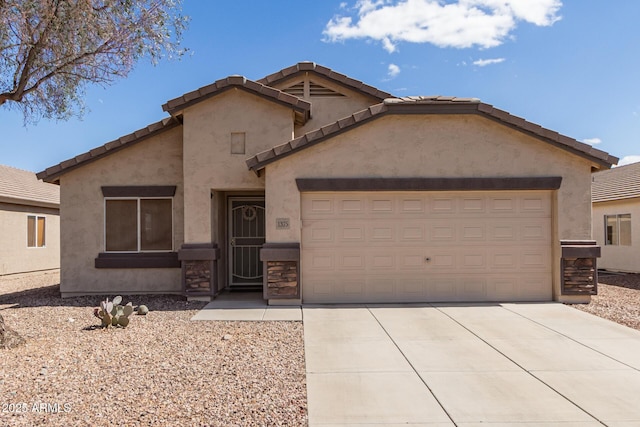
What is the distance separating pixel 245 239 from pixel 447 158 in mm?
5692

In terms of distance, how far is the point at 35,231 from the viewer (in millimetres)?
17625

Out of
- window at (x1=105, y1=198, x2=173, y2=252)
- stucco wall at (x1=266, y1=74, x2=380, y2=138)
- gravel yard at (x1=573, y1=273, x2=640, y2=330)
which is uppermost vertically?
stucco wall at (x1=266, y1=74, x2=380, y2=138)

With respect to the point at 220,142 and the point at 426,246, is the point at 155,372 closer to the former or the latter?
the point at 220,142

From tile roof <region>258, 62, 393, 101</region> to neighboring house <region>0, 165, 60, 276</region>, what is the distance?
1087 centimetres

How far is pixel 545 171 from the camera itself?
9.62 m

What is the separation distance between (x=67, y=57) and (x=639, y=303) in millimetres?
12983

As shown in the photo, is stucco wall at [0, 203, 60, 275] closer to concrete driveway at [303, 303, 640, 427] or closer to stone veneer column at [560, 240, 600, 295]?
concrete driveway at [303, 303, 640, 427]

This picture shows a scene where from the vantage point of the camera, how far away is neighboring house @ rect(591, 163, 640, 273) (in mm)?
16062

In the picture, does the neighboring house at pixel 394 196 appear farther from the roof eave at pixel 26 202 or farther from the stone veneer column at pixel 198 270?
the roof eave at pixel 26 202

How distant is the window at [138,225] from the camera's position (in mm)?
11148

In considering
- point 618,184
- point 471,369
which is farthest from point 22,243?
point 618,184

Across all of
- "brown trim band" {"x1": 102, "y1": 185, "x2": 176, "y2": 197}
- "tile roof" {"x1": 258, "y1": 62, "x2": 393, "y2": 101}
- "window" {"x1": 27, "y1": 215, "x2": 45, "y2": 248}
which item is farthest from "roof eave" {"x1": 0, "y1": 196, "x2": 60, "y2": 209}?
"tile roof" {"x1": 258, "y1": 62, "x2": 393, "y2": 101}

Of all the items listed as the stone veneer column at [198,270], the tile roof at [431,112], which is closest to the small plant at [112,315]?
the stone veneer column at [198,270]

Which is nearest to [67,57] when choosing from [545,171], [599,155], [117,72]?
[117,72]
